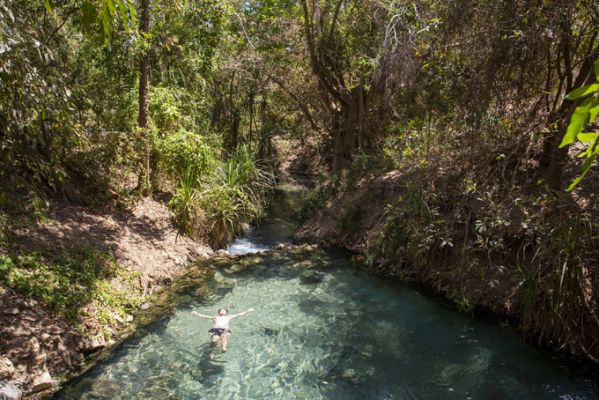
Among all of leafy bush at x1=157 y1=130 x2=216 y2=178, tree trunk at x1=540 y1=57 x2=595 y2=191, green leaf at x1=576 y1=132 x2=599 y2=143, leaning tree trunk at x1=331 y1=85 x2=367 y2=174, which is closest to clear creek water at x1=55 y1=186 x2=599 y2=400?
tree trunk at x1=540 y1=57 x2=595 y2=191

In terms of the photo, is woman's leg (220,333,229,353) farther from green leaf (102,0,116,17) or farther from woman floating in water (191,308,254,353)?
green leaf (102,0,116,17)

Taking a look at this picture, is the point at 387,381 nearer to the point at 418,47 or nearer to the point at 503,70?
the point at 503,70

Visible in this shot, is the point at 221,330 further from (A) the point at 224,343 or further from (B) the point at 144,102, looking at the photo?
(B) the point at 144,102

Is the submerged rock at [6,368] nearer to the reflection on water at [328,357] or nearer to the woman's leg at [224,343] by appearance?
the reflection on water at [328,357]

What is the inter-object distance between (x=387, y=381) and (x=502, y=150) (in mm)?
4997

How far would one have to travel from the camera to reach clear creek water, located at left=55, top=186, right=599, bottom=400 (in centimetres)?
497

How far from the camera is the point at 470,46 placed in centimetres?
723

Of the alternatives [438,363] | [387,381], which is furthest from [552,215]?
[387,381]

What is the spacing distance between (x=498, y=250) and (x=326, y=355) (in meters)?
3.35

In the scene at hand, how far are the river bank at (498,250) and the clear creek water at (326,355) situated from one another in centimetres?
44

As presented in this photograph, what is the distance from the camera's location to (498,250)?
6773 millimetres

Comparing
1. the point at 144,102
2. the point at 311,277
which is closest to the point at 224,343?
the point at 311,277

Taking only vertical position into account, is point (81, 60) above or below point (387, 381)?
above

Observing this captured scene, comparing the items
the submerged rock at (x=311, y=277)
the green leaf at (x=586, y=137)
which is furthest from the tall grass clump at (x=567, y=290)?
the green leaf at (x=586, y=137)
